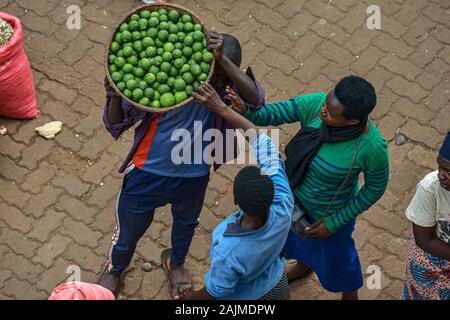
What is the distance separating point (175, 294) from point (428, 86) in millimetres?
3016

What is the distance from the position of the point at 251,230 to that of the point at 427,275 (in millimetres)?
1275

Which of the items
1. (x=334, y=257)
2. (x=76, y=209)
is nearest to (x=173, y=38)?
(x=334, y=257)

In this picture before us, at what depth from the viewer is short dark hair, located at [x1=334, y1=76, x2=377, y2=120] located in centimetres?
329

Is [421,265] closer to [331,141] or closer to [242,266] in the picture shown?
[331,141]

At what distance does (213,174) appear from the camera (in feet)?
16.9

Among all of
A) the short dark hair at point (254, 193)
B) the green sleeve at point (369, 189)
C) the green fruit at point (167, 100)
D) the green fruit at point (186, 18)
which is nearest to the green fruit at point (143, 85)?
the green fruit at point (167, 100)

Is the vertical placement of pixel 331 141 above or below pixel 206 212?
above

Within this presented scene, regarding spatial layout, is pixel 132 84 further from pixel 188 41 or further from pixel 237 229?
pixel 237 229

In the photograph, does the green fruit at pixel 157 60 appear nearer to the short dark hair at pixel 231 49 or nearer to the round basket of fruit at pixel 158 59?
the round basket of fruit at pixel 158 59

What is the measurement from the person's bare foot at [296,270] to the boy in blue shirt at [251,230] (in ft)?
3.85

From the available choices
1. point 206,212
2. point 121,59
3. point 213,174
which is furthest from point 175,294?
point 121,59

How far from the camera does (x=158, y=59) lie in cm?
344

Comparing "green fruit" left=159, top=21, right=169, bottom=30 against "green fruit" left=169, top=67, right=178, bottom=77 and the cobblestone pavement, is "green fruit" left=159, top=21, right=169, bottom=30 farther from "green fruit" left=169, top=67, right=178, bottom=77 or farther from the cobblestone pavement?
the cobblestone pavement

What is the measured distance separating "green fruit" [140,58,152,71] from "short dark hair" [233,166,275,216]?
2.80 feet
